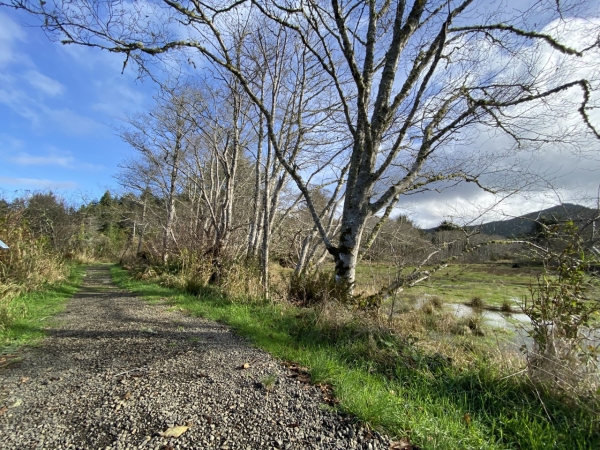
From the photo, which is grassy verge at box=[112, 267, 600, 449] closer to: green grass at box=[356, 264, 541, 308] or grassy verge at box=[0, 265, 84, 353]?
green grass at box=[356, 264, 541, 308]

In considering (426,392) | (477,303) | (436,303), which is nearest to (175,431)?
(426,392)

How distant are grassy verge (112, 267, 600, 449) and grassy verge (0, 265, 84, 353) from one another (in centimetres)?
300

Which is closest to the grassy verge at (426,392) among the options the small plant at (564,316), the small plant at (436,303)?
the small plant at (564,316)

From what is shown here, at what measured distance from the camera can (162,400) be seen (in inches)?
95.1

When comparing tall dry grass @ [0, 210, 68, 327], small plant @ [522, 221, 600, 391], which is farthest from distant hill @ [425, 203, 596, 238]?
tall dry grass @ [0, 210, 68, 327]

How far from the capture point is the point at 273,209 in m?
9.58

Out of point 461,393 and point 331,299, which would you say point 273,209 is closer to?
point 331,299

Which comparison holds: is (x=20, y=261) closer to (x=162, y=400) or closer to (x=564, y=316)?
(x=162, y=400)

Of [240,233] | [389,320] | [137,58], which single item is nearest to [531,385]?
A: [389,320]

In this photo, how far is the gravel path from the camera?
199 cm

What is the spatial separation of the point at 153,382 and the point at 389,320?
336 centimetres

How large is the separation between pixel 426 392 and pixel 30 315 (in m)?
6.84

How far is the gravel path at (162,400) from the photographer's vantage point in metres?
1.99

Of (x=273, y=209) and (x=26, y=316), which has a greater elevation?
(x=273, y=209)
